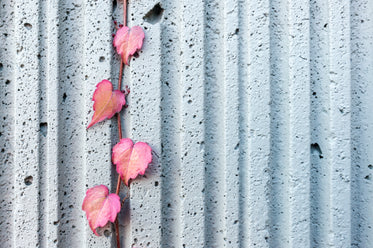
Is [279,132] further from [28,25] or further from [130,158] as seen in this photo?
[28,25]

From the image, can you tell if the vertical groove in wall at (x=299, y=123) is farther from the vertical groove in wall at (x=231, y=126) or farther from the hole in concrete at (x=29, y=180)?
the hole in concrete at (x=29, y=180)

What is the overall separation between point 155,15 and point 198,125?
1.08ft

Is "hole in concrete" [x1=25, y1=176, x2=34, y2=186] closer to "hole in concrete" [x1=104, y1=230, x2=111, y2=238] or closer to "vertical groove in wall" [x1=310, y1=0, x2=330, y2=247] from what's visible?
"hole in concrete" [x1=104, y1=230, x2=111, y2=238]

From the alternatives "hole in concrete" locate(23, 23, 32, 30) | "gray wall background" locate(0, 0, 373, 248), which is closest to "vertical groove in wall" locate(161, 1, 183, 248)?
"gray wall background" locate(0, 0, 373, 248)

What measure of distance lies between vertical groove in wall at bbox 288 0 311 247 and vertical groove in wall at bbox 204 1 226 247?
0.60ft

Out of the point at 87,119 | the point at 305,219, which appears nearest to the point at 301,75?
the point at 305,219

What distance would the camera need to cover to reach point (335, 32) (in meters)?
0.65

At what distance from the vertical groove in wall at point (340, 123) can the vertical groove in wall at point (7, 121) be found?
85 centimetres

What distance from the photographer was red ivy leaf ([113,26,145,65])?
0.63 meters

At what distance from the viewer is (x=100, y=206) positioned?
0.61 metres

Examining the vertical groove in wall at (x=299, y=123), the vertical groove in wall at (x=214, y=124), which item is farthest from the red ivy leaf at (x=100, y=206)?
the vertical groove in wall at (x=299, y=123)

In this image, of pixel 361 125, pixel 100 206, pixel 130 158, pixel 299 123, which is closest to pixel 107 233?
pixel 100 206

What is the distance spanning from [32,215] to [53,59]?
417mm

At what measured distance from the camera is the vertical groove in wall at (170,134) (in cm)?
64
